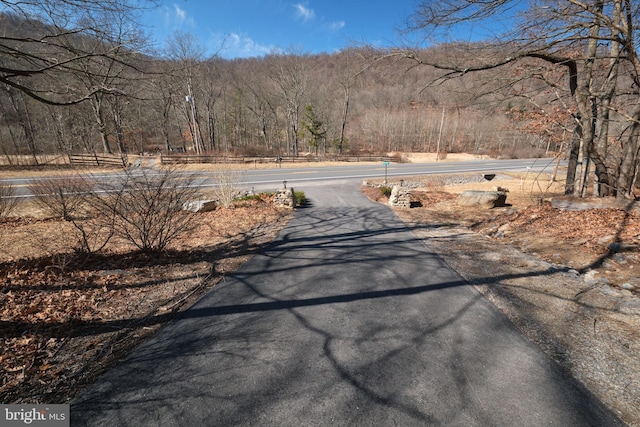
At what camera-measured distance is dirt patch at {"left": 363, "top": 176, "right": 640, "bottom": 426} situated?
8.86ft

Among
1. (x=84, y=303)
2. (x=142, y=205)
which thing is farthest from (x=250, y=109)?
(x=84, y=303)

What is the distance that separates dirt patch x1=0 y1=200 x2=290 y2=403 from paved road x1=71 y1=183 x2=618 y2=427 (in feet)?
1.24

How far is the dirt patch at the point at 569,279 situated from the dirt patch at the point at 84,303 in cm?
469

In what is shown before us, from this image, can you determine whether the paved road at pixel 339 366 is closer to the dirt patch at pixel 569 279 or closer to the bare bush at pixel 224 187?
the dirt patch at pixel 569 279

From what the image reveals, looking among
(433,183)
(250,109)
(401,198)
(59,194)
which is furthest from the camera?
(250,109)

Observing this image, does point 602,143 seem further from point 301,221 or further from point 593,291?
point 301,221

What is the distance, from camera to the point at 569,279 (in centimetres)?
453

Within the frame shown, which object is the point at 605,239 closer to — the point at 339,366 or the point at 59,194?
the point at 339,366

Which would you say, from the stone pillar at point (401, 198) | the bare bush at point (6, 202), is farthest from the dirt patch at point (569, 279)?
the bare bush at point (6, 202)

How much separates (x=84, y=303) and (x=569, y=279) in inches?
303

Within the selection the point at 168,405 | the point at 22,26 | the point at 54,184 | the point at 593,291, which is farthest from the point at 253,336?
the point at 54,184

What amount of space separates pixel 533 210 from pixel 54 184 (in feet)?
53.6

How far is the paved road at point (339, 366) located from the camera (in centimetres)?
216

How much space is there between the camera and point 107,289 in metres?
4.18
